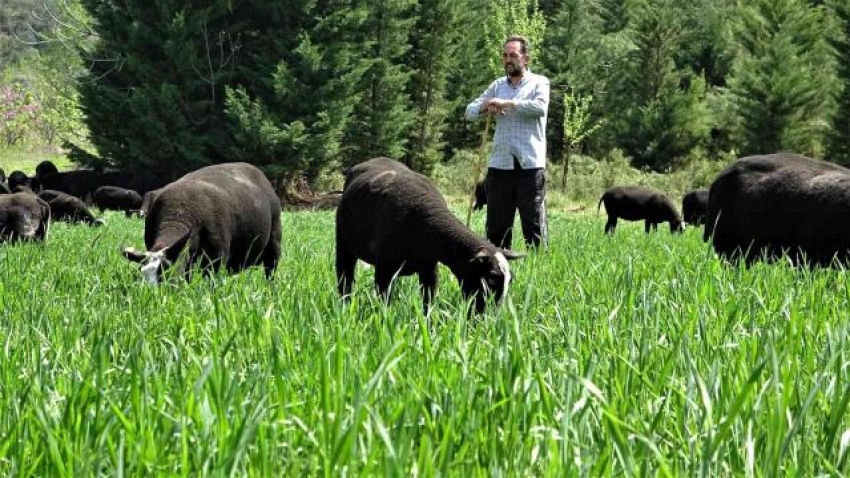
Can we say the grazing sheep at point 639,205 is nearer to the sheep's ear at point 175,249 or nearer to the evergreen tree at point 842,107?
the sheep's ear at point 175,249

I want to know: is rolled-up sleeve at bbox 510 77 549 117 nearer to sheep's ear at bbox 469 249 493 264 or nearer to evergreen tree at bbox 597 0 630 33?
sheep's ear at bbox 469 249 493 264

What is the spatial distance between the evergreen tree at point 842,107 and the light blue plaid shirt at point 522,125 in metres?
30.6

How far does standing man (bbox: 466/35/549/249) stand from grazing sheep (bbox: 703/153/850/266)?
68.3 inches

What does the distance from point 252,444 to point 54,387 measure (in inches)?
38.0

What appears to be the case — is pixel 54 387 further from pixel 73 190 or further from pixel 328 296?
pixel 73 190

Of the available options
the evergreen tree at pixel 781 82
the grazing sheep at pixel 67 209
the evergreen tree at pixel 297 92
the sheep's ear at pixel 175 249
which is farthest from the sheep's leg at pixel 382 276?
the evergreen tree at pixel 781 82

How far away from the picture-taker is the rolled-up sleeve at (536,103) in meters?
7.89

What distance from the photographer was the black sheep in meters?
21.8

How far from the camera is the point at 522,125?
8.20m

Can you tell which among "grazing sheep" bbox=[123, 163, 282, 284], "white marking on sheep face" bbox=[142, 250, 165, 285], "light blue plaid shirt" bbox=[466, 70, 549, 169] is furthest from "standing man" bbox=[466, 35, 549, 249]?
"white marking on sheep face" bbox=[142, 250, 165, 285]

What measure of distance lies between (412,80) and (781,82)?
1654 cm

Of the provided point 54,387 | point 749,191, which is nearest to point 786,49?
point 749,191

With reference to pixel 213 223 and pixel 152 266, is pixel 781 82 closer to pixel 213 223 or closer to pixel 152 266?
pixel 213 223

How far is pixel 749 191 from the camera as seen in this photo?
6777 mm
